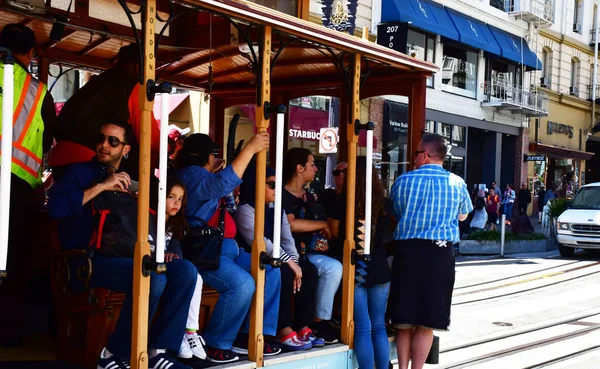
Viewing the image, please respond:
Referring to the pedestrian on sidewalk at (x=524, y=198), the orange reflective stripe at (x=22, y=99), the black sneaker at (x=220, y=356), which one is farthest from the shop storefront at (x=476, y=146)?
the orange reflective stripe at (x=22, y=99)

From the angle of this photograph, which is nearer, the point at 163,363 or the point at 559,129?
the point at 163,363

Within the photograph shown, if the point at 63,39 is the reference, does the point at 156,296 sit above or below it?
below

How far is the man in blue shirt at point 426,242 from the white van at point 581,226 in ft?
40.2

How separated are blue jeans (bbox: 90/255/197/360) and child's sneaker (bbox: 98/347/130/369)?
0.03 meters

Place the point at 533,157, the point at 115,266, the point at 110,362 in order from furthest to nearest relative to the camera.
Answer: the point at 533,157
the point at 115,266
the point at 110,362

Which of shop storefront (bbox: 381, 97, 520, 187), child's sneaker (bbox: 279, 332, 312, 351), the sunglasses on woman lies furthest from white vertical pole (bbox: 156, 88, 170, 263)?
shop storefront (bbox: 381, 97, 520, 187)

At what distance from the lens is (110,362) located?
3.94 metres

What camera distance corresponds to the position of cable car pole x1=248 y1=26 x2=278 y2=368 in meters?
4.51

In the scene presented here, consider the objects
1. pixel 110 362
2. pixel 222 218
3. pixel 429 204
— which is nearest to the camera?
pixel 110 362

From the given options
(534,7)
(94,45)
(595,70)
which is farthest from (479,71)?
(94,45)

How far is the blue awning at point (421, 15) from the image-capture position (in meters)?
21.4

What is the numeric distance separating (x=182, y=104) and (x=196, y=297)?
384cm

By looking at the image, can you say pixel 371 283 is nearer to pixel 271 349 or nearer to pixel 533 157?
pixel 271 349

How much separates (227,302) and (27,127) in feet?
5.09
